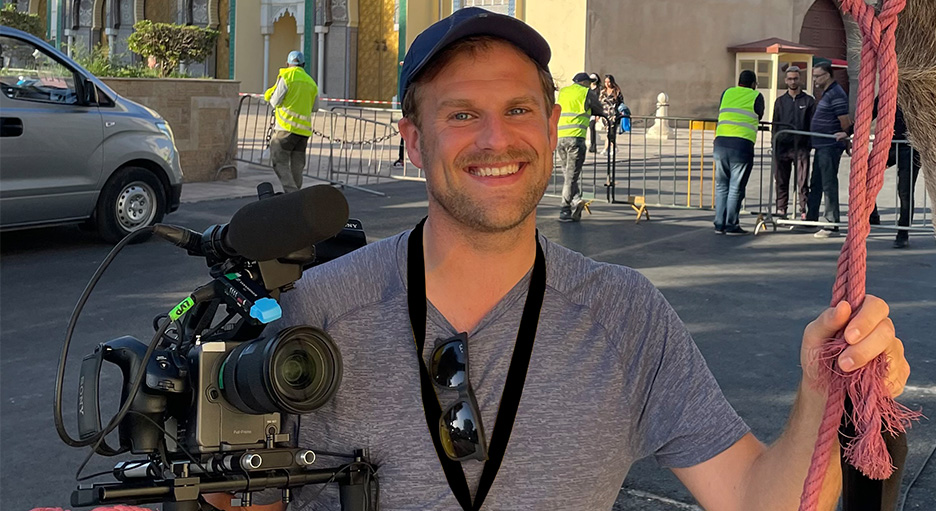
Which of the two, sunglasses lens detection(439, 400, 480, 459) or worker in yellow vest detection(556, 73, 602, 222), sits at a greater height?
worker in yellow vest detection(556, 73, 602, 222)

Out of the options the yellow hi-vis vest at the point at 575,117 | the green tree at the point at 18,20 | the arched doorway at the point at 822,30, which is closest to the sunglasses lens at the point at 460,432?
the yellow hi-vis vest at the point at 575,117

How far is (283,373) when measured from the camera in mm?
1726

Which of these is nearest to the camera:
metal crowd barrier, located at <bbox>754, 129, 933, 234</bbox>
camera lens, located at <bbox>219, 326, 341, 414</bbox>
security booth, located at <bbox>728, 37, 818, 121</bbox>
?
camera lens, located at <bbox>219, 326, 341, 414</bbox>

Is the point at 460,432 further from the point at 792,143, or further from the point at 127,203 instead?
the point at 792,143

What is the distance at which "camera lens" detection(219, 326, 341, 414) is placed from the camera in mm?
1689

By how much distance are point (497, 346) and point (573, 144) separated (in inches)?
427

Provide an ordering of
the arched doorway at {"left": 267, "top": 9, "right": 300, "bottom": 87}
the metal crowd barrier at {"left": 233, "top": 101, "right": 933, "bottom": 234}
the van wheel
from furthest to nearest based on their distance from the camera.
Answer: the arched doorway at {"left": 267, "top": 9, "right": 300, "bottom": 87}, the metal crowd barrier at {"left": 233, "top": 101, "right": 933, "bottom": 234}, the van wheel

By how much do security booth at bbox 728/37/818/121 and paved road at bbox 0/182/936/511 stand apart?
1812 cm

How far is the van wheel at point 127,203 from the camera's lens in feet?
33.2

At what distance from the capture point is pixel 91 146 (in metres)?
9.84

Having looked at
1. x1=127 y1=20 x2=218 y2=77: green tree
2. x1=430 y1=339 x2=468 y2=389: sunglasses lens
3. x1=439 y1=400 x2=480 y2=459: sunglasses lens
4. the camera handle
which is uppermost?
x1=127 y1=20 x2=218 y2=77: green tree

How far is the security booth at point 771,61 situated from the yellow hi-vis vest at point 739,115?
60.4ft

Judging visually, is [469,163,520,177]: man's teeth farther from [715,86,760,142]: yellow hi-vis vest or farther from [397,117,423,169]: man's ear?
[715,86,760,142]: yellow hi-vis vest

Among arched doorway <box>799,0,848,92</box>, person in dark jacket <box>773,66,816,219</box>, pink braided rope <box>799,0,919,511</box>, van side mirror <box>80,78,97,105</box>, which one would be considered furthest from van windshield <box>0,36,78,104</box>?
arched doorway <box>799,0,848,92</box>
